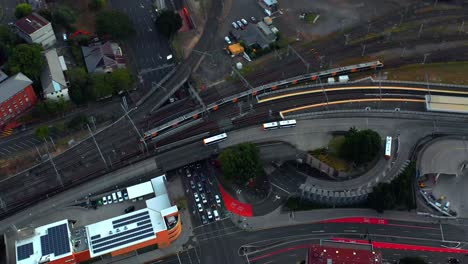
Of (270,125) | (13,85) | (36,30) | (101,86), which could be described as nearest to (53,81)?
(13,85)

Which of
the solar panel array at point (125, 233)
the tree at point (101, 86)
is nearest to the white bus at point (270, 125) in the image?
the solar panel array at point (125, 233)

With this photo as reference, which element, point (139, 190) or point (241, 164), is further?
point (139, 190)

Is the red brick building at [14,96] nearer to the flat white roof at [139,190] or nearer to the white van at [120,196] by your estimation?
the white van at [120,196]

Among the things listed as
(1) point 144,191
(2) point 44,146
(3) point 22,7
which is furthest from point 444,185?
(3) point 22,7

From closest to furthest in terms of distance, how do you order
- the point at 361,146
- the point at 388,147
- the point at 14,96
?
the point at 361,146, the point at 388,147, the point at 14,96

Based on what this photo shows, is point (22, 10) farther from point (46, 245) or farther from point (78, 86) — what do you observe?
point (46, 245)

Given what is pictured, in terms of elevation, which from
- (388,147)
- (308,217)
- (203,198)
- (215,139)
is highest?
(215,139)
